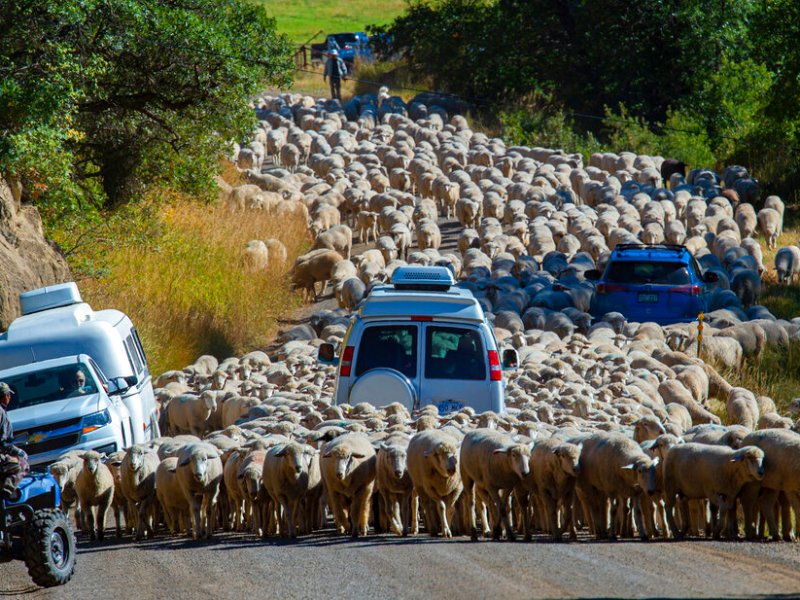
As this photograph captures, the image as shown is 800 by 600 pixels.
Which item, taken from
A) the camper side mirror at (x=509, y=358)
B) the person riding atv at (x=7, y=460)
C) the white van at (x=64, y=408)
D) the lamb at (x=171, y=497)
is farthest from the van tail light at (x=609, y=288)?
the person riding atv at (x=7, y=460)

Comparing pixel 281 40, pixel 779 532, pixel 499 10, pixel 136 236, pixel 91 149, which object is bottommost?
pixel 779 532

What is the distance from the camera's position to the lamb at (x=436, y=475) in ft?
37.3

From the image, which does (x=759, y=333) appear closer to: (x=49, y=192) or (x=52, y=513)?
(x=49, y=192)

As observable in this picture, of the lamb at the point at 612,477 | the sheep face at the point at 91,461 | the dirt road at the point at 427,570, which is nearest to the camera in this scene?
the dirt road at the point at 427,570

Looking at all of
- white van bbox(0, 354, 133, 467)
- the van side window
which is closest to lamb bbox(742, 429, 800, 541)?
white van bbox(0, 354, 133, 467)

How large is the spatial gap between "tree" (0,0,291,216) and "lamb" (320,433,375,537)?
9.10 meters

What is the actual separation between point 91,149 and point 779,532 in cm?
1746

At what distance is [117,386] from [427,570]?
575 cm

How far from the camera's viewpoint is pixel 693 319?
24.0 m

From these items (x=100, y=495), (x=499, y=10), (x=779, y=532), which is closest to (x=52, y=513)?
(x=100, y=495)

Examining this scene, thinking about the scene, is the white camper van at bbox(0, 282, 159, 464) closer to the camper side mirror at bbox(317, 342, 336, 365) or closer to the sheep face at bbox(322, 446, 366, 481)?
the camper side mirror at bbox(317, 342, 336, 365)

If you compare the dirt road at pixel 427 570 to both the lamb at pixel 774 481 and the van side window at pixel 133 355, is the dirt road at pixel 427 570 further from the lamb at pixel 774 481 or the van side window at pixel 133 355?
the van side window at pixel 133 355

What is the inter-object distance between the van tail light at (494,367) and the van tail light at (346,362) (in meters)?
1.44

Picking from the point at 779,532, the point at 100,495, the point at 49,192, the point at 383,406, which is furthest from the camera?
the point at 49,192
